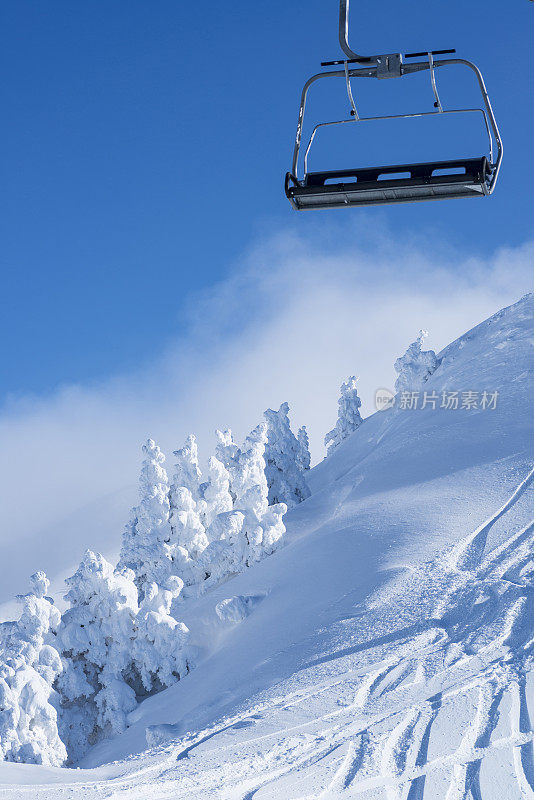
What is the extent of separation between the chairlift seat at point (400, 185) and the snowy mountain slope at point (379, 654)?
664cm

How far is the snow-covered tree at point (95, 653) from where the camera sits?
2334 cm

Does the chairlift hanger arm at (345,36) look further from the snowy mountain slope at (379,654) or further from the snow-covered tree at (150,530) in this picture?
the snow-covered tree at (150,530)

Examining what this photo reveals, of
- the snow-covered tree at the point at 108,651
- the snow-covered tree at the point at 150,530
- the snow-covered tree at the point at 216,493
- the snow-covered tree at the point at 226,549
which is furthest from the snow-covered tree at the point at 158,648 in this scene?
the snow-covered tree at the point at 216,493

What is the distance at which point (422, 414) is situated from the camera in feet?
123

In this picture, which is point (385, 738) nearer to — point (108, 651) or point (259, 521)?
point (108, 651)

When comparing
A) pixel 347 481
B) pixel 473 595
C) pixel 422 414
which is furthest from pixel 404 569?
pixel 422 414

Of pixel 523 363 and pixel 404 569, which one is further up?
pixel 523 363

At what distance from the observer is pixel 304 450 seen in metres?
49.2

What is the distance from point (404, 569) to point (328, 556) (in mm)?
3837

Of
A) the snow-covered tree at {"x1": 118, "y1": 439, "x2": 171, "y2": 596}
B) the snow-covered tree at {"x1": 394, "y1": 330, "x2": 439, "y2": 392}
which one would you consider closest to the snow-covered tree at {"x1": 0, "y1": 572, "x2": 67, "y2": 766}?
the snow-covered tree at {"x1": 118, "y1": 439, "x2": 171, "y2": 596}

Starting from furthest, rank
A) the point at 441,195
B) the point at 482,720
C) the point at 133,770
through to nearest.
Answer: the point at 133,770
the point at 482,720
the point at 441,195

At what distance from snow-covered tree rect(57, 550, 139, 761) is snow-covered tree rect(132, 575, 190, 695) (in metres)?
0.57

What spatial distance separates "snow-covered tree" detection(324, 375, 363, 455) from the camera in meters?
56.3

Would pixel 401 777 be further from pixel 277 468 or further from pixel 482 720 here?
pixel 277 468
